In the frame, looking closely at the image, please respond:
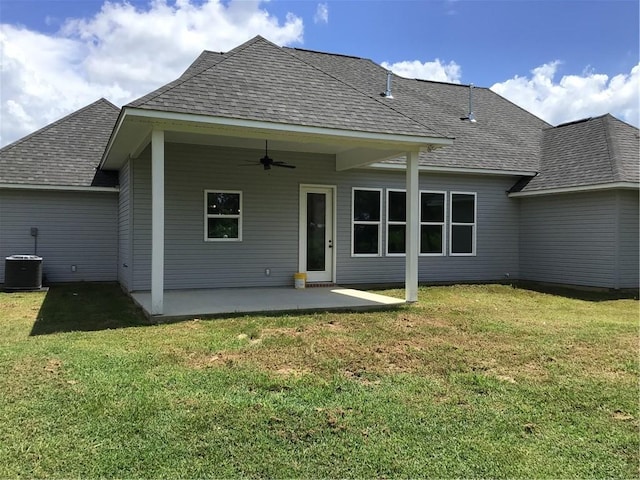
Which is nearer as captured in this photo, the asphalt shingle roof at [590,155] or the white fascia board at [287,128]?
the white fascia board at [287,128]

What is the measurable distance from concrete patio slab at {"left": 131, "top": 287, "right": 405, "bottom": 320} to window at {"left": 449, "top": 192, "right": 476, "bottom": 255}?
361 centimetres

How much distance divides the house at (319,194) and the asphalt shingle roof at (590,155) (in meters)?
0.05

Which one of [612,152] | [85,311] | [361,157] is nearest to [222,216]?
[361,157]

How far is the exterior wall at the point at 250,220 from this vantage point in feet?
32.8

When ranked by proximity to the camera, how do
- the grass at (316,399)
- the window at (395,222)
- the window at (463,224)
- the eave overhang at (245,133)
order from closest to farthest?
the grass at (316,399) < the eave overhang at (245,133) < the window at (395,222) < the window at (463,224)

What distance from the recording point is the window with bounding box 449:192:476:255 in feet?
41.0

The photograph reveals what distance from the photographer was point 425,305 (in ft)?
28.3

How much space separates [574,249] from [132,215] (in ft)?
33.4

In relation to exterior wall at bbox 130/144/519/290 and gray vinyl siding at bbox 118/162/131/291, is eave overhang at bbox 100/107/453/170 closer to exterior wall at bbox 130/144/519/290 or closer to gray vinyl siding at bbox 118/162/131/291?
gray vinyl siding at bbox 118/162/131/291

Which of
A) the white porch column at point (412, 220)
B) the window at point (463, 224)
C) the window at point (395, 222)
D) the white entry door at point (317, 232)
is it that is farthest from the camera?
the window at point (463, 224)

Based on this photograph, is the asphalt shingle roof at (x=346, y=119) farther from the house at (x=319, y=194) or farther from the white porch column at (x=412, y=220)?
the white porch column at (x=412, y=220)

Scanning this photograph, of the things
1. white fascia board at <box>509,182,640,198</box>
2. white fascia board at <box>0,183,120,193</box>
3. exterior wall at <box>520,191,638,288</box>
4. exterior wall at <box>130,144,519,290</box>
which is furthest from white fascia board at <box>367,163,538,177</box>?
white fascia board at <box>0,183,120,193</box>

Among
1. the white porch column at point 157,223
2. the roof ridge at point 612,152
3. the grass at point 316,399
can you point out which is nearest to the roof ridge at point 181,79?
the white porch column at point 157,223

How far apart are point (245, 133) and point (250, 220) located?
3444 mm
